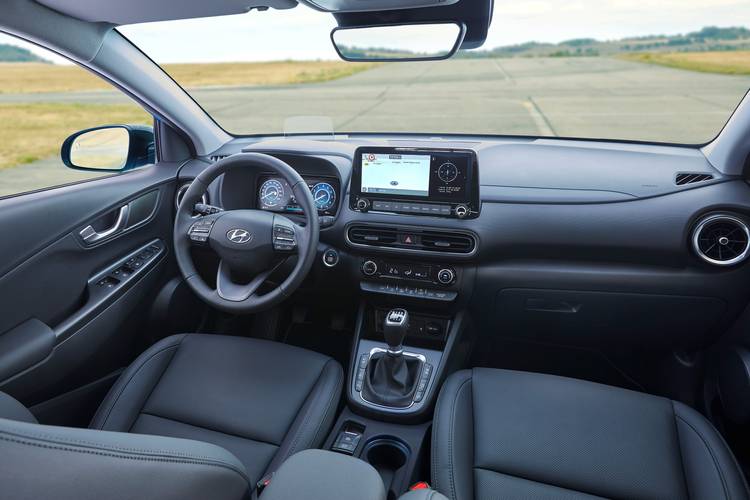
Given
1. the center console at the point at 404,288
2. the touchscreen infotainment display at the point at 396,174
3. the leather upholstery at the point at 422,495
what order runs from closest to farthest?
the leather upholstery at the point at 422,495 < the center console at the point at 404,288 < the touchscreen infotainment display at the point at 396,174

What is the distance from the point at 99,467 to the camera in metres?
0.72

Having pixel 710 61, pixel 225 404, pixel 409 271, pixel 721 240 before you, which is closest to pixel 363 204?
pixel 409 271

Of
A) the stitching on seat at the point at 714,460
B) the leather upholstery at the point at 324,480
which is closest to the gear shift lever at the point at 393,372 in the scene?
the stitching on seat at the point at 714,460

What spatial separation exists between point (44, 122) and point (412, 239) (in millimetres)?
2001

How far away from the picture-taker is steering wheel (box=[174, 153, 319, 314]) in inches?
82.2

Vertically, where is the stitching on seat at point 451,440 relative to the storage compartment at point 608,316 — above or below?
below

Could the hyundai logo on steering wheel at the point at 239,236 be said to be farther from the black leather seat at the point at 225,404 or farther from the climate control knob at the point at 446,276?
the climate control knob at the point at 446,276

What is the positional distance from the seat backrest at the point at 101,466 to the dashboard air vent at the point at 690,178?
221cm

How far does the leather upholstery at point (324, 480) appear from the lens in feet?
3.36

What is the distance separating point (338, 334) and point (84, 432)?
2.30m

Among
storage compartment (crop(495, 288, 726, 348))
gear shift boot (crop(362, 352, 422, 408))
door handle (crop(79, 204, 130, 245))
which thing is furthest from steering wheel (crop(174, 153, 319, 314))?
storage compartment (crop(495, 288, 726, 348))

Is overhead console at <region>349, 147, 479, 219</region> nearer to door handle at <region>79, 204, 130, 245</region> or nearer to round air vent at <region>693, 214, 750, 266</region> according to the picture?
round air vent at <region>693, 214, 750, 266</region>

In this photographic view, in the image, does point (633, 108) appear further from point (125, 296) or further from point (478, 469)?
point (125, 296)

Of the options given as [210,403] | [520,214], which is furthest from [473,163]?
[210,403]
